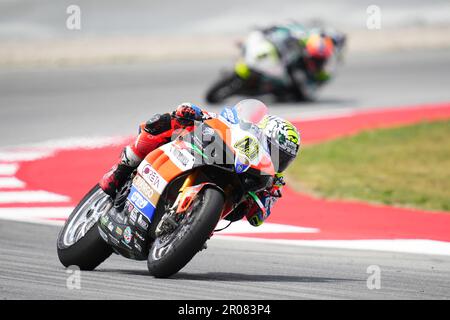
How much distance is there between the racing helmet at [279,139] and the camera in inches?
251

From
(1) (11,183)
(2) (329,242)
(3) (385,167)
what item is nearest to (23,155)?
(1) (11,183)

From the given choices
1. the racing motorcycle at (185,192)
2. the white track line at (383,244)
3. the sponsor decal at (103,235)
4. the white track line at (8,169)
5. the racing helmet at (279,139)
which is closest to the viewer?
the racing motorcycle at (185,192)

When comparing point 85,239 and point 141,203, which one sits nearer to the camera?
point 141,203

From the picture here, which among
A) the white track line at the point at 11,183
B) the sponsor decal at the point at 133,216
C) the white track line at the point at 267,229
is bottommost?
the white track line at the point at 267,229

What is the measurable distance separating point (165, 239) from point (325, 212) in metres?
3.84

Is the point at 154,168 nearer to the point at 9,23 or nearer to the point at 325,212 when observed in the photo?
the point at 325,212

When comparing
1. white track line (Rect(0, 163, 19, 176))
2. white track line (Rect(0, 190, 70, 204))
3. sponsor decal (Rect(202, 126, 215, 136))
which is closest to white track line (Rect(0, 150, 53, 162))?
white track line (Rect(0, 163, 19, 176))

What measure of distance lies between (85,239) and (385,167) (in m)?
6.39

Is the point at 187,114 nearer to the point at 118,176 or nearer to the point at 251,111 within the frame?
the point at 251,111

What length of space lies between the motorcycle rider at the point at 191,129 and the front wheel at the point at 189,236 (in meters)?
0.47

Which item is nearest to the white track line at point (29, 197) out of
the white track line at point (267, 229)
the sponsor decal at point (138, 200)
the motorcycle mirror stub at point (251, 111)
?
the white track line at point (267, 229)

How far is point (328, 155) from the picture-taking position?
1321cm

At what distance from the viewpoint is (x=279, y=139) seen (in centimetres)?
638

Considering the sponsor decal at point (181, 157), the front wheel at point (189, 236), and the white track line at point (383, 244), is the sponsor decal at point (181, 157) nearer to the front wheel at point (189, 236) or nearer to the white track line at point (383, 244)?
the front wheel at point (189, 236)
